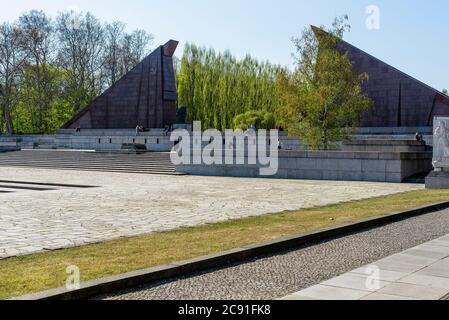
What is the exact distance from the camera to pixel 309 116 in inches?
952

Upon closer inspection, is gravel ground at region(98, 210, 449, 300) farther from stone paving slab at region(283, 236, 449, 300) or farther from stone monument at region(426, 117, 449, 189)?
stone monument at region(426, 117, 449, 189)

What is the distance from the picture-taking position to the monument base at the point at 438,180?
1641cm

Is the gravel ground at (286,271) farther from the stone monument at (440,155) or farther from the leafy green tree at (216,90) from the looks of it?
the leafy green tree at (216,90)

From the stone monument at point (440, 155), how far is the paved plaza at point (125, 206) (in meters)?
0.89

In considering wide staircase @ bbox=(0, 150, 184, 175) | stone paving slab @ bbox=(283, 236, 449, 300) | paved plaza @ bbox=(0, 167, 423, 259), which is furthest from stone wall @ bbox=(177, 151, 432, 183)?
stone paving slab @ bbox=(283, 236, 449, 300)

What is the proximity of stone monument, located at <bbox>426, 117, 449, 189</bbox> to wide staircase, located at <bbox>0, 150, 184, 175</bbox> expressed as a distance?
11557 millimetres

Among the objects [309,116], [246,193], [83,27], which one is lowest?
[246,193]

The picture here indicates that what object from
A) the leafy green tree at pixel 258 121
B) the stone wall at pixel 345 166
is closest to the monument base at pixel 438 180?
the stone wall at pixel 345 166

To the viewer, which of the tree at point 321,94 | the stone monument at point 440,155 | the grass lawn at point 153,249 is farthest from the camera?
the tree at point 321,94

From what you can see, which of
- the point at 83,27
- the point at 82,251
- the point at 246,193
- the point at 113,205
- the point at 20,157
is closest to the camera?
the point at 82,251
